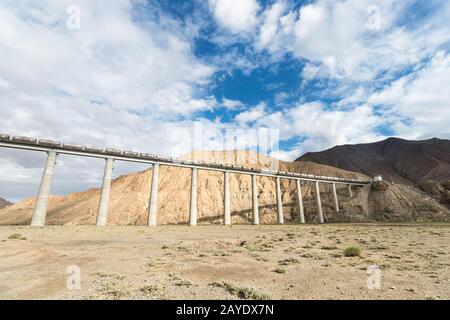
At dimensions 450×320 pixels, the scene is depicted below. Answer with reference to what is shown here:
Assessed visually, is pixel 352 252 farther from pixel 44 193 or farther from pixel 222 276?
pixel 44 193

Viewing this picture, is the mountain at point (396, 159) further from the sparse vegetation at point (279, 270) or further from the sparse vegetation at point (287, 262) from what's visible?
the sparse vegetation at point (279, 270)

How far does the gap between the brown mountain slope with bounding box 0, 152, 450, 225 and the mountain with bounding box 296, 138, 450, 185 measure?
137ft

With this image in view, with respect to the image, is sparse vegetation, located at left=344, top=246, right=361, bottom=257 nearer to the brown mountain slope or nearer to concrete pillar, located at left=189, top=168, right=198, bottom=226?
concrete pillar, located at left=189, top=168, right=198, bottom=226

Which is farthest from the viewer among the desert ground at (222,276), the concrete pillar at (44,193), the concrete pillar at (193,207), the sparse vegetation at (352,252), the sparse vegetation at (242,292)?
the concrete pillar at (193,207)

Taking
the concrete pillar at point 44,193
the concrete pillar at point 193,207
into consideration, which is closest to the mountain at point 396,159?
the concrete pillar at point 193,207

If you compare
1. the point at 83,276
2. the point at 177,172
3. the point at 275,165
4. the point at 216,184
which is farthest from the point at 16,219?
the point at 83,276

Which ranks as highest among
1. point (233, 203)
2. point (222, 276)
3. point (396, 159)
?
point (396, 159)

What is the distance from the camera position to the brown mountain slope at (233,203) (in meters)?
66.3

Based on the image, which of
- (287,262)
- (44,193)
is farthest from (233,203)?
(287,262)

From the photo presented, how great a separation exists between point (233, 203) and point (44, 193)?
52496mm

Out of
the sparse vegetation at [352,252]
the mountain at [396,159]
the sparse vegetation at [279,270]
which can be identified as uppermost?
the mountain at [396,159]

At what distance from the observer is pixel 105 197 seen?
4134 centimetres

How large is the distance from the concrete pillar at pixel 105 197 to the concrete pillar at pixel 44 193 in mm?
7548
